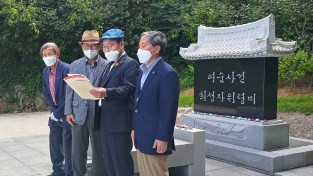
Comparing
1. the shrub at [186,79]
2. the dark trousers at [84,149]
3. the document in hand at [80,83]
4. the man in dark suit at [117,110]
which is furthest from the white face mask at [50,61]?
the shrub at [186,79]

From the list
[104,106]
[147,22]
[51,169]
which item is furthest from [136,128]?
[147,22]

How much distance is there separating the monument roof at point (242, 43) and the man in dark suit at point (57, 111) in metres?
2.58

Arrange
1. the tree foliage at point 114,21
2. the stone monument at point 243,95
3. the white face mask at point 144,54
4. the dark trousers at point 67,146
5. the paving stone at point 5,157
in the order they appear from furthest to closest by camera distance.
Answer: the tree foliage at point 114,21 → the paving stone at point 5,157 → the stone monument at point 243,95 → the dark trousers at point 67,146 → the white face mask at point 144,54

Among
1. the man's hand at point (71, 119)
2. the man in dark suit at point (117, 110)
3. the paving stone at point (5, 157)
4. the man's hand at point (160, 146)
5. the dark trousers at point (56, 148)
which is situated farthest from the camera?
the paving stone at point (5, 157)

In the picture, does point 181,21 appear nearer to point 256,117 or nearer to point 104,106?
point 256,117

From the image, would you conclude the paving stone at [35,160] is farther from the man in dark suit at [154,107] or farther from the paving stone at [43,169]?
the man in dark suit at [154,107]

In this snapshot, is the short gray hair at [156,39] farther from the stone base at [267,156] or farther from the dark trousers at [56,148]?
the stone base at [267,156]

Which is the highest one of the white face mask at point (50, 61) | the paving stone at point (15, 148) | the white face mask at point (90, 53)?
the white face mask at point (90, 53)

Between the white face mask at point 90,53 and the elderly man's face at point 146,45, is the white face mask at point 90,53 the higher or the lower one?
the lower one

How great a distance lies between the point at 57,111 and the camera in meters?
4.93

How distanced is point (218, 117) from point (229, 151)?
31.7 inches

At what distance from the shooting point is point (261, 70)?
231 inches

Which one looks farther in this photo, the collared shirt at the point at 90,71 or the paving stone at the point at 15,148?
the paving stone at the point at 15,148

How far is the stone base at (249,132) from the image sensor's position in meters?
5.73
